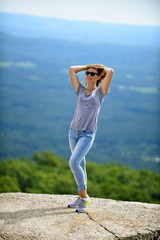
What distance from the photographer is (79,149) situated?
456 cm

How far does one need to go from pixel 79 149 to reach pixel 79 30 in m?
83.4

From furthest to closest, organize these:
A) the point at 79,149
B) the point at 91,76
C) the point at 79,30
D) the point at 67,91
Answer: the point at 79,30 < the point at 67,91 < the point at 91,76 < the point at 79,149

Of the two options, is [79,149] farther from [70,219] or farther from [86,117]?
[70,219]

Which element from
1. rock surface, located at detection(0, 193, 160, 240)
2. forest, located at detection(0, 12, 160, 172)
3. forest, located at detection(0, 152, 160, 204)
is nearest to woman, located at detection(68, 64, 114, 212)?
rock surface, located at detection(0, 193, 160, 240)

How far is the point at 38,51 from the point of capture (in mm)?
80000

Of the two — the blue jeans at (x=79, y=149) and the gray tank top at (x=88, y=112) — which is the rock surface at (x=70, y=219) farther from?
the gray tank top at (x=88, y=112)

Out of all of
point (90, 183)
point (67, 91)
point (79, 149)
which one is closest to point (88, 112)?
point (79, 149)

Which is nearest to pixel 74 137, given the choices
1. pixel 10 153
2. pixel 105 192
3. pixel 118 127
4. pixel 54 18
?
pixel 105 192

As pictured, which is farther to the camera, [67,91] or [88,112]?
[67,91]

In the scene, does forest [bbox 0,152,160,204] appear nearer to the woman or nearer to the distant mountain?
the woman

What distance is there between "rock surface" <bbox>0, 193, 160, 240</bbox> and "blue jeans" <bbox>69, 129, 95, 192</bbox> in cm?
47

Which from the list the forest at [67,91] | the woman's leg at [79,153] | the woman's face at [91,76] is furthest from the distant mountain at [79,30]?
the woman's leg at [79,153]

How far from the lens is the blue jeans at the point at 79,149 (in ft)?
15.0

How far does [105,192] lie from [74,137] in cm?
1162
